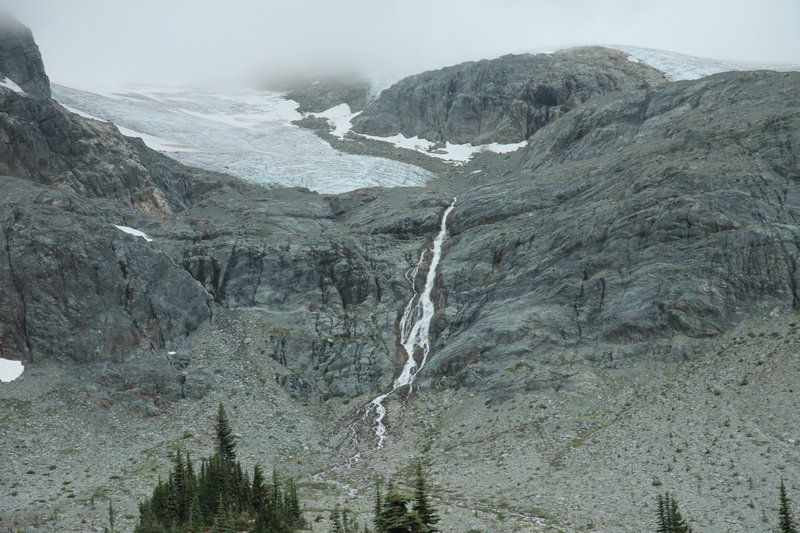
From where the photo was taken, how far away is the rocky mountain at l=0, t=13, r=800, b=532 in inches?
1861

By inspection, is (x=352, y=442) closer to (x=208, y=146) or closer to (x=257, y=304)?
(x=257, y=304)

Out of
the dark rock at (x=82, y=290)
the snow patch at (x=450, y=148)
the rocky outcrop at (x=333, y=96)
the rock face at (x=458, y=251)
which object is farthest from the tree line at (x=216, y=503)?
the rocky outcrop at (x=333, y=96)

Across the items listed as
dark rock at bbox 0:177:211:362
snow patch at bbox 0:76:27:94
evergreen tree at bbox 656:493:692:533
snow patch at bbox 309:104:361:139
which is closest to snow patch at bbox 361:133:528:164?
snow patch at bbox 309:104:361:139

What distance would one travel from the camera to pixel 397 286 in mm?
82062

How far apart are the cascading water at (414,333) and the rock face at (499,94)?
58.0 m

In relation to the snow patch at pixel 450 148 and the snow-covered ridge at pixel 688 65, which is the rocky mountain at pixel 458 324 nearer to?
the snow patch at pixel 450 148

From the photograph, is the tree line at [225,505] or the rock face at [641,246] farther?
the rock face at [641,246]

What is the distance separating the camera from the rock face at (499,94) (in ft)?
449

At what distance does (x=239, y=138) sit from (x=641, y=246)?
97.4 m

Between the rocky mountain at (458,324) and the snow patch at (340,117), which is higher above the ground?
the snow patch at (340,117)

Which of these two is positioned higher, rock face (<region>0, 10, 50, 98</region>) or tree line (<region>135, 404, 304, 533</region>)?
rock face (<region>0, 10, 50, 98</region>)

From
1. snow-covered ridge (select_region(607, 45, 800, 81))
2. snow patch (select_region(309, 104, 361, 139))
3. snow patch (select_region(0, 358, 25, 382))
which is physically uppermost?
snow-covered ridge (select_region(607, 45, 800, 81))

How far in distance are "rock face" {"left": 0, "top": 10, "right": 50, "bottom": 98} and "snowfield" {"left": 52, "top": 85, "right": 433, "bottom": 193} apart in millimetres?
17734

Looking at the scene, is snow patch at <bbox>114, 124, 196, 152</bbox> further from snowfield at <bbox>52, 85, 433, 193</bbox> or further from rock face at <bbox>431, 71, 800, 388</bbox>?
rock face at <bbox>431, 71, 800, 388</bbox>
